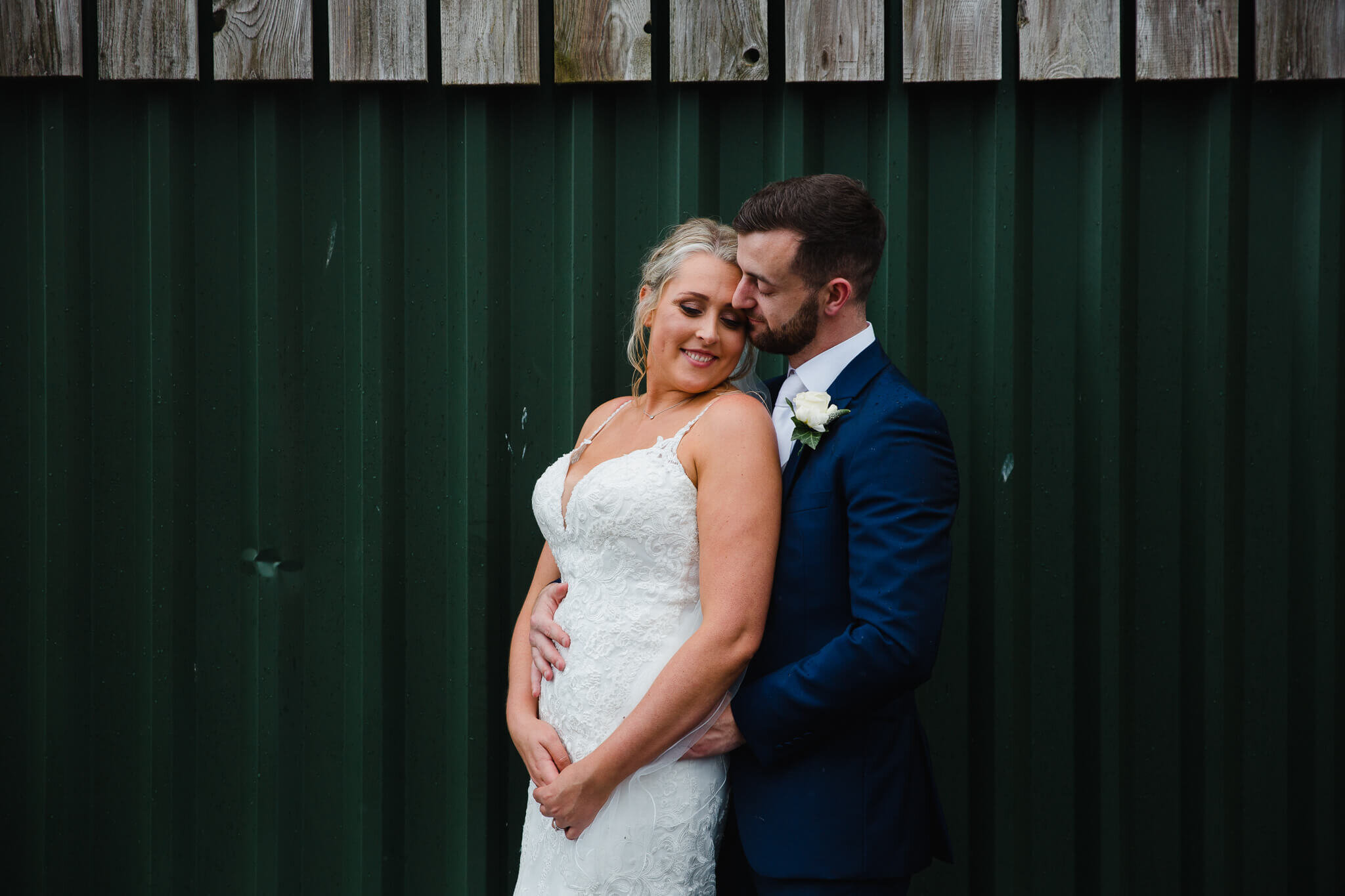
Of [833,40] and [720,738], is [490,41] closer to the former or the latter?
[833,40]

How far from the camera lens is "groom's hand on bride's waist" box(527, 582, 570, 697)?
2.12m

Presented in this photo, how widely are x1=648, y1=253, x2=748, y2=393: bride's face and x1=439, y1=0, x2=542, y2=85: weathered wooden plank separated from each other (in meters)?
1.09

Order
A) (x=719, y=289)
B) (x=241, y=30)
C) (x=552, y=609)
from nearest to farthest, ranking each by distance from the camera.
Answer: (x=719, y=289)
(x=552, y=609)
(x=241, y=30)

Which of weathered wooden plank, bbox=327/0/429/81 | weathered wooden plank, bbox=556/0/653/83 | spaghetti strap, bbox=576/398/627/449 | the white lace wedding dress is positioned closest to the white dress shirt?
the white lace wedding dress

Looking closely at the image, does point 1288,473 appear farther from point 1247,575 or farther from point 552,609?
point 552,609

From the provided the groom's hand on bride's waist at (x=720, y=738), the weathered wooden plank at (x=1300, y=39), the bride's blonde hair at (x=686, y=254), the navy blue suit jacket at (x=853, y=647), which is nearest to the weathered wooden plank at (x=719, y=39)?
the bride's blonde hair at (x=686, y=254)

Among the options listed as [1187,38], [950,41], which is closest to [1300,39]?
[1187,38]

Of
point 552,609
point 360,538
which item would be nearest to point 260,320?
point 360,538

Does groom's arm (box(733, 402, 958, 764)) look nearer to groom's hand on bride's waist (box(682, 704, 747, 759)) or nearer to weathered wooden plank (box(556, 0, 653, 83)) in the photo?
groom's hand on bride's waist (box(682, 704, 747, 759))

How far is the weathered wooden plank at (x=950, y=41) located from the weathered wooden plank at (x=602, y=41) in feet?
2.64

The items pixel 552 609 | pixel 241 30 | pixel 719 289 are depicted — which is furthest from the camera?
pixel 241 30

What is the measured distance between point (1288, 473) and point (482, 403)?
2592 millimetres

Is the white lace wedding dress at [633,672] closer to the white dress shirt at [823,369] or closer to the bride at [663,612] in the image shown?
the bride at [663,612]

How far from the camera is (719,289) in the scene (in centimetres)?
210
